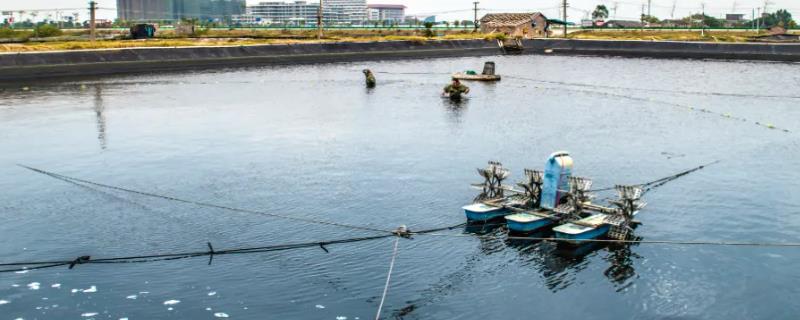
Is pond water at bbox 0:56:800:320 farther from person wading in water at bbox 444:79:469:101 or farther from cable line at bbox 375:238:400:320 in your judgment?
person wading in water at bbox 444:79:469:101

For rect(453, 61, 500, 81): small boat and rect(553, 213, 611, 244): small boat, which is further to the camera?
rect(453, 61, 500, 81): small boat

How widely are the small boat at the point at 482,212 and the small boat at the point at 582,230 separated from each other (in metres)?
2.97

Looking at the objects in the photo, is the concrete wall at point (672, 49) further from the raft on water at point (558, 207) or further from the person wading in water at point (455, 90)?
the raft on water at point (558, 207)

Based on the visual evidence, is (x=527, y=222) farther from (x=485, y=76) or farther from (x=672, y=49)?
(x=672, y=49)

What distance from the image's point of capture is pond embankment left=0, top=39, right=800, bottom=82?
96.5 meters

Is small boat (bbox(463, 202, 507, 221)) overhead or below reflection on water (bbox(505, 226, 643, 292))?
overhead

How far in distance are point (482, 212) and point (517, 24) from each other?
148804 mm

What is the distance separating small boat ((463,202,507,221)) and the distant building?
141764 millimetres

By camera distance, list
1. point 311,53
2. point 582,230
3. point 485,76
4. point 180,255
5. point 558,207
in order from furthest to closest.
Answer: point 311,53 < point 485,76 < point 558,207 < point 582,230 < point 180,255

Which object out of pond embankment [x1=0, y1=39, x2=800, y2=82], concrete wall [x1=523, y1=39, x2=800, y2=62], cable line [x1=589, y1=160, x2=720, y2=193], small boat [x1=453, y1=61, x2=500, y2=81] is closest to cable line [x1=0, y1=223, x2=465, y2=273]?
cable line [x1=589, y1=160, x2=720, y2=193]

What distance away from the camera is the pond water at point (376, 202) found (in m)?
23.3

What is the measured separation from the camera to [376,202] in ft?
112

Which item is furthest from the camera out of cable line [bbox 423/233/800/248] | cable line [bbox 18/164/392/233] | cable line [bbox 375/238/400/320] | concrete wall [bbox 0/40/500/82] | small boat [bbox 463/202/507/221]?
concrete wall [bbox 0/40/500/82]

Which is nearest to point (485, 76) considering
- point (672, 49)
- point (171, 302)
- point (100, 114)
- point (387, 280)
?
point (100, 114)
